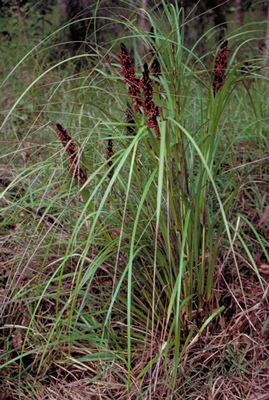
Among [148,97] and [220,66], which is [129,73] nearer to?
[148,97]

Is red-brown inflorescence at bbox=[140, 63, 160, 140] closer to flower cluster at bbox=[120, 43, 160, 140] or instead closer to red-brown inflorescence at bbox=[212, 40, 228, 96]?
flower cluster at bbox=[120, 43, 160, 140]

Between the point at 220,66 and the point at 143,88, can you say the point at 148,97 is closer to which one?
the point at 143,88

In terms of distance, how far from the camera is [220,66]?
139cm

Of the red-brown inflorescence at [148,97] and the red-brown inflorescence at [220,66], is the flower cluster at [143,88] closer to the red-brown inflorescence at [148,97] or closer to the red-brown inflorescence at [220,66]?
the red-brown inflorescence at [148,97]

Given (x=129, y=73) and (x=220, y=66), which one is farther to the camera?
(x=220, y=66)

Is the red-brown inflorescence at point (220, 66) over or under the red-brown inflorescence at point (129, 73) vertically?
under

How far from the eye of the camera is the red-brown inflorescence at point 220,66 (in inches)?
54.4

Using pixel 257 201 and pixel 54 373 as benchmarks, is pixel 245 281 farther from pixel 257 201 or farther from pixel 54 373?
pixel 54 373

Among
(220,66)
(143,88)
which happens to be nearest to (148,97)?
(143,88)

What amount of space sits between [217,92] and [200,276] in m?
0.62

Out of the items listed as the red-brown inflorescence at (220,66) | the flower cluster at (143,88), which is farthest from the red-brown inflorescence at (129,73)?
the red-brown inflorescence at (220,66)

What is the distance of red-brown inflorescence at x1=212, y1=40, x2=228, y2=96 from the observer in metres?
1.38

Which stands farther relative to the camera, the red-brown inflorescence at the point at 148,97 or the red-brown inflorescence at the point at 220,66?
the red-brown inflorescence at the point at 220,66

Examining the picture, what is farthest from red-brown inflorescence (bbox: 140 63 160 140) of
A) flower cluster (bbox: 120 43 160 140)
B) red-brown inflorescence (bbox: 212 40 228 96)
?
red-brown inflorescence (bbox: 212 40 228 96)
